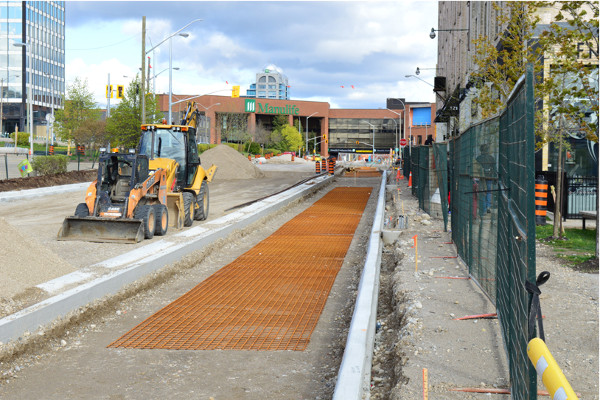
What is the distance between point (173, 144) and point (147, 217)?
3635 millimetres

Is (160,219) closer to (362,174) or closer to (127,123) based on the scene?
(127,123)

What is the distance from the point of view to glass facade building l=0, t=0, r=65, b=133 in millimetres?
104812

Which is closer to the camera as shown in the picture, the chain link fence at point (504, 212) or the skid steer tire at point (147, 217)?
the chain link fence at point (504, 212)

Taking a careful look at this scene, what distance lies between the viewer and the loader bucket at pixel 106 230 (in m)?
13.5

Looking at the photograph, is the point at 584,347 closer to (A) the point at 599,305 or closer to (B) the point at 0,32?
(A) the point at 599,305

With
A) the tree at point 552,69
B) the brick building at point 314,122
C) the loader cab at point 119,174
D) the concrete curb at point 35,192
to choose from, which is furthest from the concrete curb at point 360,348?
the brick building at point 314,122

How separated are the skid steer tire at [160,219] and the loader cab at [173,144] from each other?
2.24 metres

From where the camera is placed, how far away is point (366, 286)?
8992 millimetres

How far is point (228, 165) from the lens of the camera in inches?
1716

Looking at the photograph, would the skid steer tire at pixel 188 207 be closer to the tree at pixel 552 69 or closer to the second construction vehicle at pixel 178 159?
the second construction vehicle at pixel 178 159

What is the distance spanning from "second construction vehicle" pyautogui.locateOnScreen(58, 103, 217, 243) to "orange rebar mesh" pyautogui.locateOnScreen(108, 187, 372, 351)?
244 centimetres

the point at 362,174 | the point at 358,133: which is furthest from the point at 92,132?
the point at 358,133

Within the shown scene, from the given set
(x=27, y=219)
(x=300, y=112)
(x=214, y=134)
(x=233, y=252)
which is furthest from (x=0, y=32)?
(x=233, y=252)

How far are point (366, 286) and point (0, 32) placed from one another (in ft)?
369
